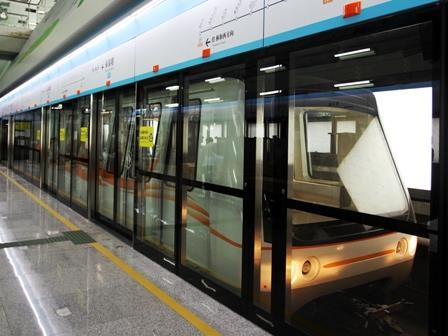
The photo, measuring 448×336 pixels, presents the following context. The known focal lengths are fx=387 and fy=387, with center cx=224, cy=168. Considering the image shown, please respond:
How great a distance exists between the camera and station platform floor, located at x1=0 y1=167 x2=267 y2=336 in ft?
9.28

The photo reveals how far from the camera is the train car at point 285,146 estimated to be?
2.21 metres

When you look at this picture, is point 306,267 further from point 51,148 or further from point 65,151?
point 51,148

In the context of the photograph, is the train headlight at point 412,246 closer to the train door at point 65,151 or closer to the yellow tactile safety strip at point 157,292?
the yellow tactile safety strip at point 157,292

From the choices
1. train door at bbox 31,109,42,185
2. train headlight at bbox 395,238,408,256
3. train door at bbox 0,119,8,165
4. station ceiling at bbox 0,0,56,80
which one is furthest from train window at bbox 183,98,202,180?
train door at bbox 0,119,8,165

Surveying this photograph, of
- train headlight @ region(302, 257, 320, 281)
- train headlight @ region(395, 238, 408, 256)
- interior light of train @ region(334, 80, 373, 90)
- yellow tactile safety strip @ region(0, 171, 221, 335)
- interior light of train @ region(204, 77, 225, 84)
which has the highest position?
interior light of train @ region(204, 77, 225, 84)

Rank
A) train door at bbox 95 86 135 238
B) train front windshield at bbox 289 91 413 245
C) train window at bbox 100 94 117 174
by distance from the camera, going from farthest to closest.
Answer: train window at bbox 100 94 117 174 → train door at bbox 95 86 135 238 → train front windshield at bbox 289 91 413 245

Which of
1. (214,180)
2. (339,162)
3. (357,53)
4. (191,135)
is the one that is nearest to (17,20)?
(191,135)

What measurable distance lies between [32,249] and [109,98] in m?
2.52

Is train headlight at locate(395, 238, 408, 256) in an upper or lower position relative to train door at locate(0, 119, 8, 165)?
lower

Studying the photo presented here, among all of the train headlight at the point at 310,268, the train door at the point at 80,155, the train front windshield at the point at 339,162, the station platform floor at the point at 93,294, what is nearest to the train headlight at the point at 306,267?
the train headlight at the point at 310,268

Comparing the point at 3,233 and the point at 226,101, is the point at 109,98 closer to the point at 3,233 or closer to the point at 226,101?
the point at 3,233

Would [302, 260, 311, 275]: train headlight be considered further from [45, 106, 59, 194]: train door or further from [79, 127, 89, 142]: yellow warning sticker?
[45, 106, 59, 194]: train door

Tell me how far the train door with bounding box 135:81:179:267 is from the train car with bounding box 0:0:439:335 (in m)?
0.02

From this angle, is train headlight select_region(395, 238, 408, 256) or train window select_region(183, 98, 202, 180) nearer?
train headlight select_region(395, 238, 408, 256)
